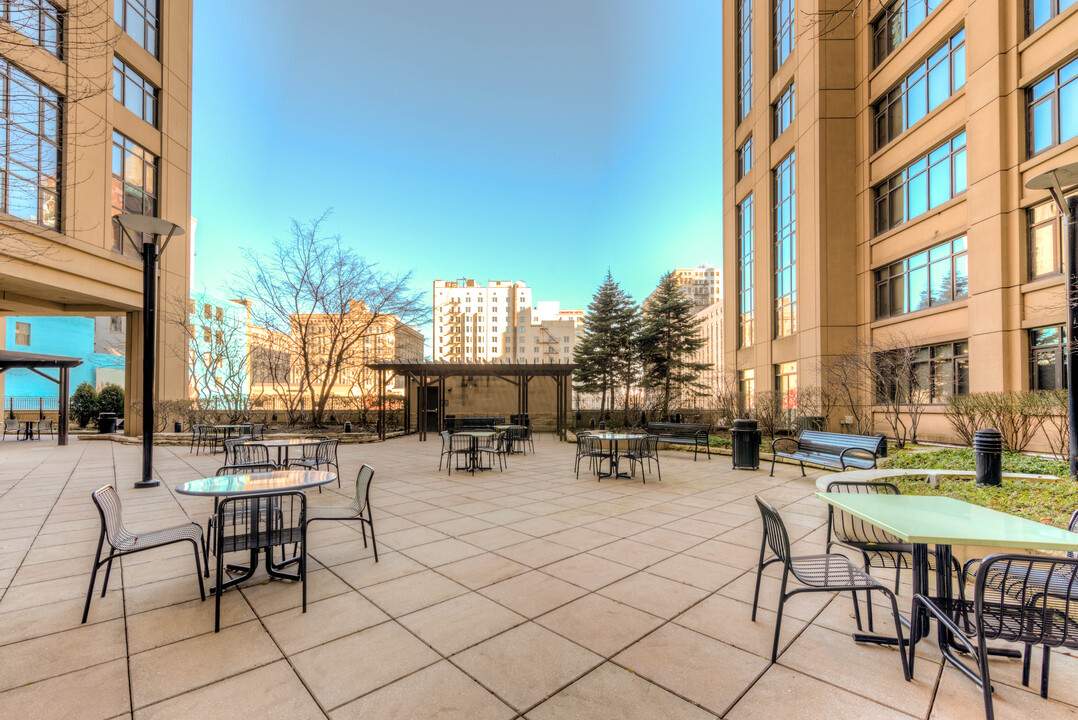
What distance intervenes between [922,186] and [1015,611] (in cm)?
1749

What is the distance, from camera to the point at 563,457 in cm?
1249

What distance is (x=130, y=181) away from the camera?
17625 mm

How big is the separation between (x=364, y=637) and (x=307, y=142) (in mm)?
36677

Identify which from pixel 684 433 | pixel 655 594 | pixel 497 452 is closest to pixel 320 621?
pixel 655 594

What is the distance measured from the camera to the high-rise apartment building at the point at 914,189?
37.1 feet

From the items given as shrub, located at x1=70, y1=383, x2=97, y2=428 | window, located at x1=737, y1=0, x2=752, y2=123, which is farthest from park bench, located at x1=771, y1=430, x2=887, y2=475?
shrub, located at x1=70, y1=383, x2=97, y2=428

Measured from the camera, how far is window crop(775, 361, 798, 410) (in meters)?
18.0

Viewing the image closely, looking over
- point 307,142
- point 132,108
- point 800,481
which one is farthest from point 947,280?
point 307,142

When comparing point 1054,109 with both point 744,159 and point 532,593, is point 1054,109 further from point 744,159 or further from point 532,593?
point 744,159

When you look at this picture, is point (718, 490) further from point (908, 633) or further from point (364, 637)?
point (364, 637)

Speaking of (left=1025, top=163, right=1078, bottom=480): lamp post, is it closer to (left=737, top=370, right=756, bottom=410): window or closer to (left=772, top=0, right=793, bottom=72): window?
(left=737, top=370, right=756, bottom=410): window

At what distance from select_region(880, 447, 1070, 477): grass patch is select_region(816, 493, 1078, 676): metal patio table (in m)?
5.09

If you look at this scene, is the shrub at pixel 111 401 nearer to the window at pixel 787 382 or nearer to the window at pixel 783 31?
the window at pixel 787 382

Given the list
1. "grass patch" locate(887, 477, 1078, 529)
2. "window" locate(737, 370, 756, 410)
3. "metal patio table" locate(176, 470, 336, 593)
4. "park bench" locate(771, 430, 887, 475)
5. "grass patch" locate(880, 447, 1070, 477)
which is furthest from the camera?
"window" locate(737, 370, 756, 410)
